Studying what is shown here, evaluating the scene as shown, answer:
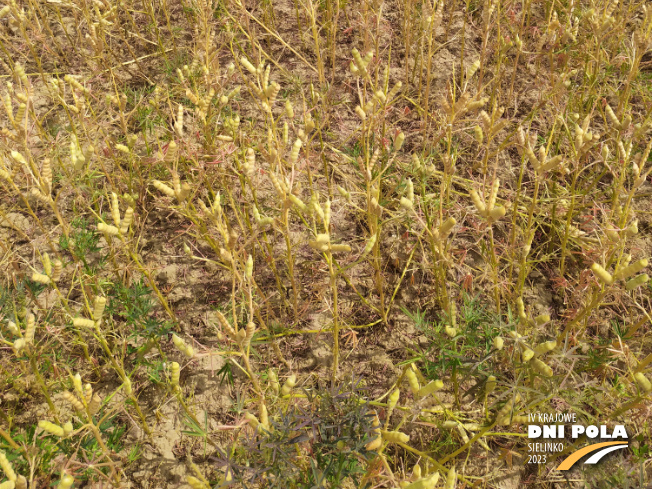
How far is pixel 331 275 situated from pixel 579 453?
3.38 ft

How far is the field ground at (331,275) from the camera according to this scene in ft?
4.79

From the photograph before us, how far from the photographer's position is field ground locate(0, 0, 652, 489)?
1461 mm

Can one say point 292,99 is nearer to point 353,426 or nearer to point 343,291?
point 343,291

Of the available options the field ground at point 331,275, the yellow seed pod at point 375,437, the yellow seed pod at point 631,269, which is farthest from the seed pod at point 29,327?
the yellow seed pod at point 631,269

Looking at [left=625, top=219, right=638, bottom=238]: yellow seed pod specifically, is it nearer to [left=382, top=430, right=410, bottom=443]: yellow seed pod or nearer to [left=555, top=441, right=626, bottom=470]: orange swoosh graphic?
[left=555, top=441, right=626, bottom=470]: orange swoosh graphic

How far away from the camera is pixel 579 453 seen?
5.37ft

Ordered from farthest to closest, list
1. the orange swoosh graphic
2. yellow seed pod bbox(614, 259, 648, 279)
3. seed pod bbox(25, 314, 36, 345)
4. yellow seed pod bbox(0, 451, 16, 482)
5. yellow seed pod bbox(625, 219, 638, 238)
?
the orange swoosh graphic
yellow seed pod bbox(625, 219, 638, 238)
seed pod bbox(25, 314, 36, 345)
yellow seed pod bbox(614, 259, 648, 279)
yellow seed pod bbox(0, 451, 16, 482)

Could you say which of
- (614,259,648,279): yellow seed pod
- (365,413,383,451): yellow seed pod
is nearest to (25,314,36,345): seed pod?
(365,413,383,451): yellow seed pod

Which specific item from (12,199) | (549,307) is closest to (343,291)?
(549,307)

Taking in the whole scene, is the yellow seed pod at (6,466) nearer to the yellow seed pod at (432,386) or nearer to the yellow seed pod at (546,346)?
the yellow seed pod at (432,386)

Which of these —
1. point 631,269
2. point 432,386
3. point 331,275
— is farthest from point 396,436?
point 631,269

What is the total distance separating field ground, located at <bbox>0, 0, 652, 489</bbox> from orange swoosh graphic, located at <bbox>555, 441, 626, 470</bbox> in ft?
0.07

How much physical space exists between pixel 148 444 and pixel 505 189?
70.6 inches

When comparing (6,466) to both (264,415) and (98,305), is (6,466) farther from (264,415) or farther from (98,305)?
(264,415)
